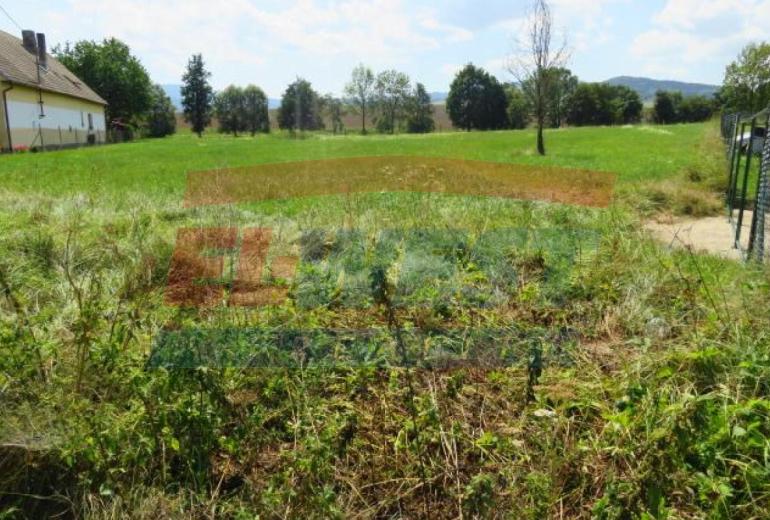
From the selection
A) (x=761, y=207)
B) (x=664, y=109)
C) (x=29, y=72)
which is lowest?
(x=761, y=207)

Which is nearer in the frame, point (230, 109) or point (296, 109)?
point (230, 109)

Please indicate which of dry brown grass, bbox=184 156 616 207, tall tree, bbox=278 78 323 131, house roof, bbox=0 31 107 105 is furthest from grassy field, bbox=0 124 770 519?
tall tree, bbox=278 78 323 131

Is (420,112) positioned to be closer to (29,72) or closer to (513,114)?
(513,114)

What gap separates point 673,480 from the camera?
7.16ft

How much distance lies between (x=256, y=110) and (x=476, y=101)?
26957mm

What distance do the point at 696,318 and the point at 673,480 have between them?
150 centimetres

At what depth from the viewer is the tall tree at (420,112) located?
70.4 meters

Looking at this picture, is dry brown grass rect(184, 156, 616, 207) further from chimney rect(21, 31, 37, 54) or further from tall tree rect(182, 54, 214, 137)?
tall tree rect(182, 54, 214, 137)

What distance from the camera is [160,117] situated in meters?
63.9

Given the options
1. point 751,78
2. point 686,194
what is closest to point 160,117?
point 751,78

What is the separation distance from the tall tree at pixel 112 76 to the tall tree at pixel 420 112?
31.0 metres

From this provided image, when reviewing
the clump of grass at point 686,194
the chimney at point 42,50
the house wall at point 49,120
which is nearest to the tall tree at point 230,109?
the house wall at point 49,120

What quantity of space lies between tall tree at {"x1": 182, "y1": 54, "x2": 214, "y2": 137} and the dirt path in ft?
173

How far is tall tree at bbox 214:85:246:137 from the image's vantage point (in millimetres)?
62188
